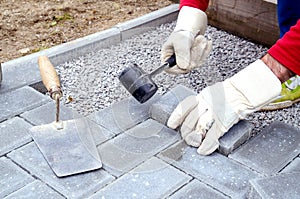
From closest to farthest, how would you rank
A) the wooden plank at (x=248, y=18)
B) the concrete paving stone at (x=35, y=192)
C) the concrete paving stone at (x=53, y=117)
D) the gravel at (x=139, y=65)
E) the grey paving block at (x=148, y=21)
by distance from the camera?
the concrete paving stone at (x=35, y=192) < the concrete paving stone at (x=53, y=117) < the gravel at (x=139, y=65) < the grey paving block at (x=148, y=21) < the wooden plank at (x=248, y=18)

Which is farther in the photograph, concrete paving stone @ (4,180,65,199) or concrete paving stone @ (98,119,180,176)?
concrete paving stone @ (98,119,180,176)

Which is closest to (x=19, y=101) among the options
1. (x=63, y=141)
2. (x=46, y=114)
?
(x=46, y=114)

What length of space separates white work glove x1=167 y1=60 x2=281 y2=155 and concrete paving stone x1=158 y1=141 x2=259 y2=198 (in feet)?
0.16

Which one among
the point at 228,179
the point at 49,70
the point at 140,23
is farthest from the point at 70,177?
the point at 140,23

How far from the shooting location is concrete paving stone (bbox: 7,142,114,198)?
229 centimetres

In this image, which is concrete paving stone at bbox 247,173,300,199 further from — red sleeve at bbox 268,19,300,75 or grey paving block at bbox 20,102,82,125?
grey paving block at bbox 20,102,82,125

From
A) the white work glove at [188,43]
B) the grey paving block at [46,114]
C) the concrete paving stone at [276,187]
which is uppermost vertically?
the white work glove at [188,43]

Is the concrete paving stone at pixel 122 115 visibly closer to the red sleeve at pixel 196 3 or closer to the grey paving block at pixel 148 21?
the red sleeve at pixel 196 3

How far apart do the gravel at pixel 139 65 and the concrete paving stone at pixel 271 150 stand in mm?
285

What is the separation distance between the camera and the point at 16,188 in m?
2.31

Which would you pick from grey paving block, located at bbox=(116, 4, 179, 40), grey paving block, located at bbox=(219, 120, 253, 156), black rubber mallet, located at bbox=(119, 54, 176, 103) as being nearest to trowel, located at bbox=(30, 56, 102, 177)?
black rubber mallet, located at bbox=(119, 54, 176, 103)

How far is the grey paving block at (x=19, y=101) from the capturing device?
2844mm

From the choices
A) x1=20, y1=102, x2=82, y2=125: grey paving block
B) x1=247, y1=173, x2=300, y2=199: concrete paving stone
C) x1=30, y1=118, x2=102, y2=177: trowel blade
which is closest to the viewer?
x1=247, y1=173, x2=300, y2=199: concrete paving stone

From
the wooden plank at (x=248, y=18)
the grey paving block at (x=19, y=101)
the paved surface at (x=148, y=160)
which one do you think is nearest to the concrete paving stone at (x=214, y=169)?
the paved surface at (x=148, y=160)
